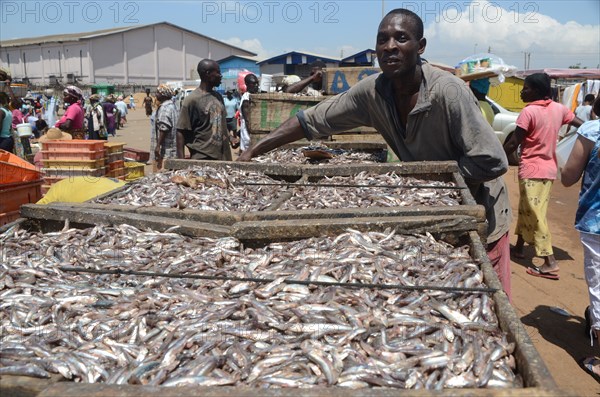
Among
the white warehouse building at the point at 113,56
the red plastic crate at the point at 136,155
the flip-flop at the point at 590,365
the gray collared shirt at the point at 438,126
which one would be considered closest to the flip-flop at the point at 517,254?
the flip-flop at the point at 590,365

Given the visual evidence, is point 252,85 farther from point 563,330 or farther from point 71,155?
point 563,330

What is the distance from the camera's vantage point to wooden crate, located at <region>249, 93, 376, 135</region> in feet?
28.9

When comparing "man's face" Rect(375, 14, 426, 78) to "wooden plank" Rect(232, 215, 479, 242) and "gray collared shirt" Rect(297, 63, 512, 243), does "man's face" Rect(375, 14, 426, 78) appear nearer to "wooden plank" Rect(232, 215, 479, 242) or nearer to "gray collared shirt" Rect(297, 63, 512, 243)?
"gray collared shirt" Rect(297, 63, 512, 243)

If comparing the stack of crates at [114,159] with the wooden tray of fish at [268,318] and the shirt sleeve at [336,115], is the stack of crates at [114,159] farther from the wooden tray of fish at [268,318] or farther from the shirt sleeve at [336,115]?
the wooden tray of fish at [268,318]

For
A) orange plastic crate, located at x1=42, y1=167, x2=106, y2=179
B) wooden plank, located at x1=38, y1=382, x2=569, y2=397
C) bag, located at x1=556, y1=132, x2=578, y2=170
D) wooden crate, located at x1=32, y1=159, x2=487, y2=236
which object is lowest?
wooden plank, located at x1=38, y1=382, x2=569, y2=397

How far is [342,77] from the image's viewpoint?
994 cm

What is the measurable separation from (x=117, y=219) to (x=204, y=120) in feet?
11.5

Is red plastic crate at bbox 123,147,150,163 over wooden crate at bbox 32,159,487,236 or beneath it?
beneath

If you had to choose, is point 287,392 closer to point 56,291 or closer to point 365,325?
point 365,325

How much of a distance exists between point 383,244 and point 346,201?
114cm

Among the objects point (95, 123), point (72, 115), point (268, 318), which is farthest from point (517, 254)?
point (95, 123)

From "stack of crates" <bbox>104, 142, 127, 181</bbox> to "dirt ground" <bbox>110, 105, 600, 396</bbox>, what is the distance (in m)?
6.58

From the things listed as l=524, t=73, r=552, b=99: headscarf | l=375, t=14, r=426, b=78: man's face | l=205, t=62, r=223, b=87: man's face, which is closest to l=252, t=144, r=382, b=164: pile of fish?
l=205, t=62, r=223, b=87: man's face

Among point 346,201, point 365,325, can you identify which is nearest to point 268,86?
point 346,201
